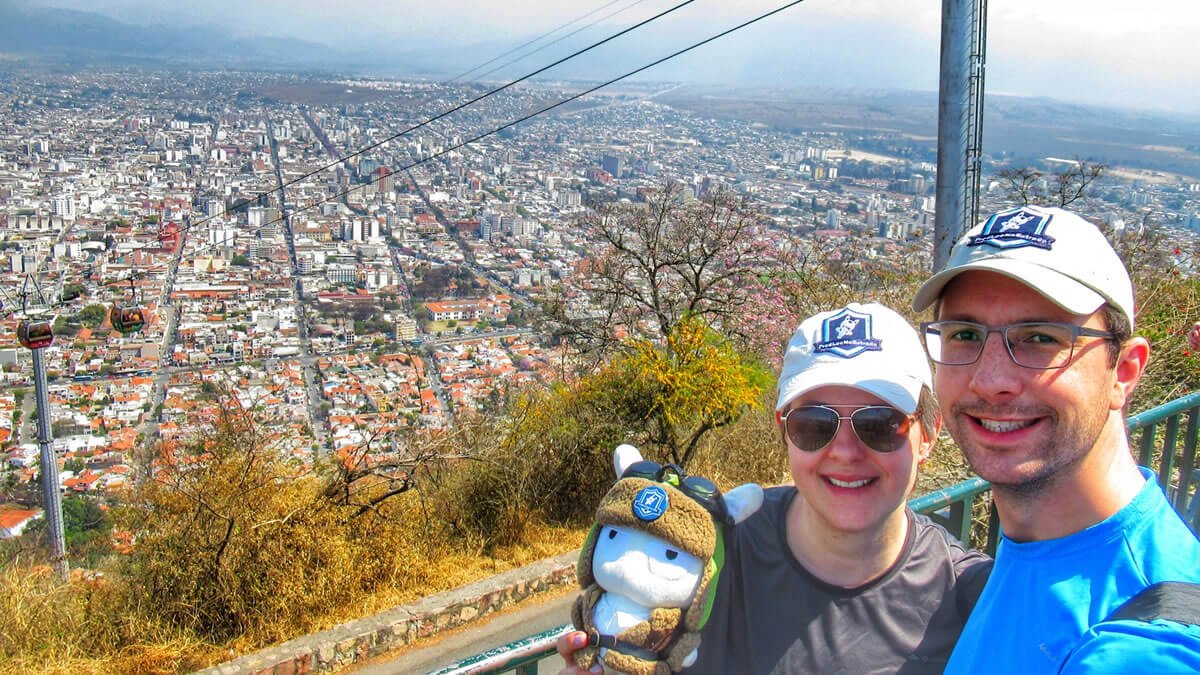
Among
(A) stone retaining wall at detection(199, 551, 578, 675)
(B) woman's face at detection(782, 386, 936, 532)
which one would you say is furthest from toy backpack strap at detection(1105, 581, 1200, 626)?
(A) stone retaining wall at detection(199, 551, 578, 675)

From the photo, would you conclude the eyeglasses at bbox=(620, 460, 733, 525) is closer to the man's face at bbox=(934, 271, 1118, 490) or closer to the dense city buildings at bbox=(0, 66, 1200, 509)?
the man's face at bbox=(934, 271, 1118, 490)

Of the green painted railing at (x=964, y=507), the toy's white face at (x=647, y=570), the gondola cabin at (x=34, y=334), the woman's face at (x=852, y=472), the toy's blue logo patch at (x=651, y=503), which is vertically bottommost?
the gondola cabin at (x=34, y=334)

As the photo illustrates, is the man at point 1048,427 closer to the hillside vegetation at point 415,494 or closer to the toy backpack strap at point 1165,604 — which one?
the toy backpack strap at point 1165,604

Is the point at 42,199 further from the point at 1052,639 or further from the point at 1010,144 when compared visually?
the point at 1052,639

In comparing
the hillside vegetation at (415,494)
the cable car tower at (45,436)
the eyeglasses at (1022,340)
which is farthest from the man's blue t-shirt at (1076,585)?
the cable car tower at (45,436)

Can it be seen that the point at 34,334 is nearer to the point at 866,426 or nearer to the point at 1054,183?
the point at 866,426

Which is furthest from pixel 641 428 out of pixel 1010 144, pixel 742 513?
pixel 1010 144
